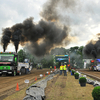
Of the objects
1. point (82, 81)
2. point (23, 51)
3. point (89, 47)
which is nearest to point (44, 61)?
point (23, 51)

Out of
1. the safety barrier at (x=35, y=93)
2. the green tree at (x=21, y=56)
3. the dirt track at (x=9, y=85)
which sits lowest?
the dirt track at (x=9, y=85)

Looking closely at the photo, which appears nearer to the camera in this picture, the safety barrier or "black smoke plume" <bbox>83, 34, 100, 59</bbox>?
the safety barrier

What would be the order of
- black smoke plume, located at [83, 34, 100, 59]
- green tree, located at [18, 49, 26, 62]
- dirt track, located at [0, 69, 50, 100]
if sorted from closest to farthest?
dirt track, located at [0, 69, 50, 100], black smoke plume, located at [83, 34, 100, 59], green tree, located at [18, 49, 26, 62]

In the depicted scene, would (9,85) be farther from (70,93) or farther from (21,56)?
(21,56)

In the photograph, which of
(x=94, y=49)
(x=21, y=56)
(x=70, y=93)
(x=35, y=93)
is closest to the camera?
(x=35, y=93)

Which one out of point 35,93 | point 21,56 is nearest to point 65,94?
point 35,93

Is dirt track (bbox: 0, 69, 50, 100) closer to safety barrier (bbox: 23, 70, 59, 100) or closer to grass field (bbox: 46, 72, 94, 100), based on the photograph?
safety barrier (bbox: 23, 70, 59, 100)

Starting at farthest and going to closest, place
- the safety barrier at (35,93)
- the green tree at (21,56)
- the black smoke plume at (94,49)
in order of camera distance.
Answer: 1. the green tree at (21,56)
2. the black smoke plume at (94,49)
3. the safety barrier at (35,93)

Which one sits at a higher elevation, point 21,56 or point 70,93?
point 21,56

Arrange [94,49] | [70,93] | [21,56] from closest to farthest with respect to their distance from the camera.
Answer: [70,93], [94,49], [21,56]

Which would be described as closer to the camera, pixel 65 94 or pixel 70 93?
pixel 65 94

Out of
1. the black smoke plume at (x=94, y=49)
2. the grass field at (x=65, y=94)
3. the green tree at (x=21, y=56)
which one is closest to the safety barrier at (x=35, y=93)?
the grass field at (x=65, y=94)

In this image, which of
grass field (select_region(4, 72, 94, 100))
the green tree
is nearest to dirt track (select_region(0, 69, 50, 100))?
grass field (select_region(4, 72, 94, 100))

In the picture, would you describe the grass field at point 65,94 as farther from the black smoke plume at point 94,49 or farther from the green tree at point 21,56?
the green tree at point 21,56
